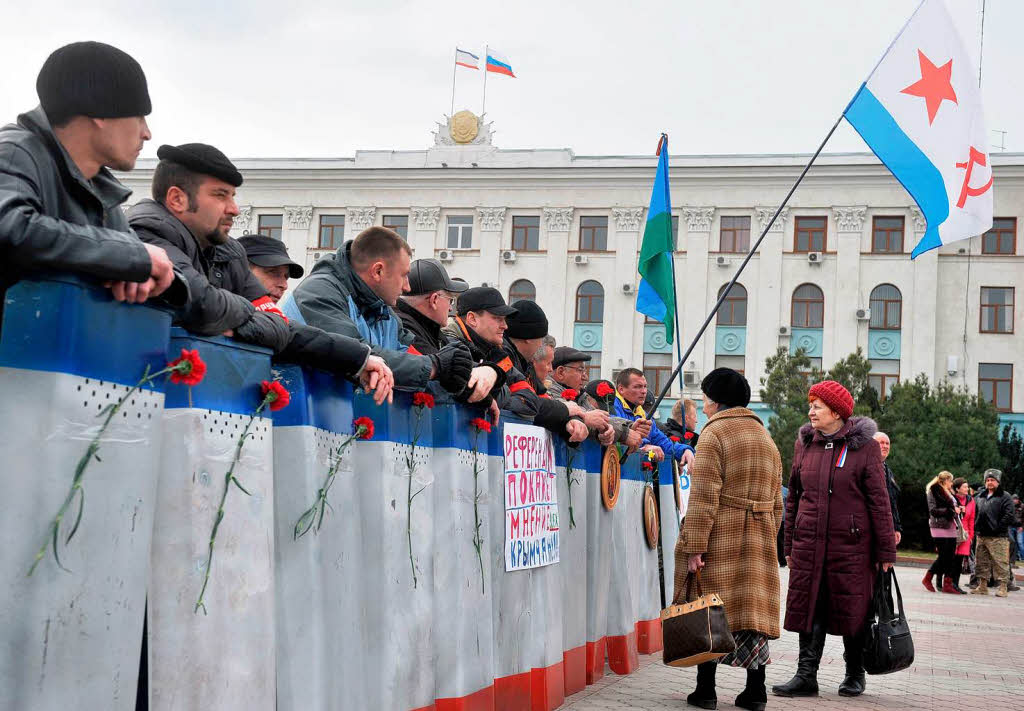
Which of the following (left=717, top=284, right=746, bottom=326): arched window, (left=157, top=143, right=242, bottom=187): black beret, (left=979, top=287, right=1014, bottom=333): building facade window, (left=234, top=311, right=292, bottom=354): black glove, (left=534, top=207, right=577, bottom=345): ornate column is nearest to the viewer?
(left=234, top=311, right=292, bottom=354): black glove

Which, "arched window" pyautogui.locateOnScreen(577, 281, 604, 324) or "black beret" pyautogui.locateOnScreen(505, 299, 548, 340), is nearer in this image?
"black beret" pyautogui.locateOnScreen(505, 299, 548, 340)

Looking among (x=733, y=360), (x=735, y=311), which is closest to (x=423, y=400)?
(x=733, y=360)

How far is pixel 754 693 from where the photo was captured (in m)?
7.22

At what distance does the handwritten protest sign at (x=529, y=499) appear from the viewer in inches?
230

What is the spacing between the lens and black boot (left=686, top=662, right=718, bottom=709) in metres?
7.12

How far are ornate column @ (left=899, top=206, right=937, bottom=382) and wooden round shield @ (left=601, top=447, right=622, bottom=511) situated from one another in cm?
4269

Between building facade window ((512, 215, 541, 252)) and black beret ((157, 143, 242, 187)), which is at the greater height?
building facade window ((512, 215, 541, 252))

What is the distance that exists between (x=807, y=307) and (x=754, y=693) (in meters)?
43.9

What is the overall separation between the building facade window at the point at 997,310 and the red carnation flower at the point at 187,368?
4930 cm

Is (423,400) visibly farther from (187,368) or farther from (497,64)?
(497,64)

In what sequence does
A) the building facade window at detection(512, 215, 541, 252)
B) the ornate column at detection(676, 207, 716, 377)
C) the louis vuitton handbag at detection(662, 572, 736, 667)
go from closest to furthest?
the louis vuitton handbag at detection(662, 572, 736, 667)
the ornate column at detection(676, 207, 716, 377)
the building facade window at detection(512, 215, 541, 252)

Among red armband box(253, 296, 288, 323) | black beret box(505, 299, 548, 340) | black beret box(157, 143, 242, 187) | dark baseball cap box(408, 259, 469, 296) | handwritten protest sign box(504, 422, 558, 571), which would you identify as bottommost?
handwritten protest sign box(504, 422, 558, 571)

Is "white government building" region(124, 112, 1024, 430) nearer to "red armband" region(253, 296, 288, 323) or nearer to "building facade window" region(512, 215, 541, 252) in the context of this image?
"building facade window" region(512, 215, 541, 252)

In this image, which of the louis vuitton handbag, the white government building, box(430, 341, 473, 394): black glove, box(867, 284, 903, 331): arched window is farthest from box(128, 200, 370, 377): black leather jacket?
box(867, 284, 903, 331): arched window
